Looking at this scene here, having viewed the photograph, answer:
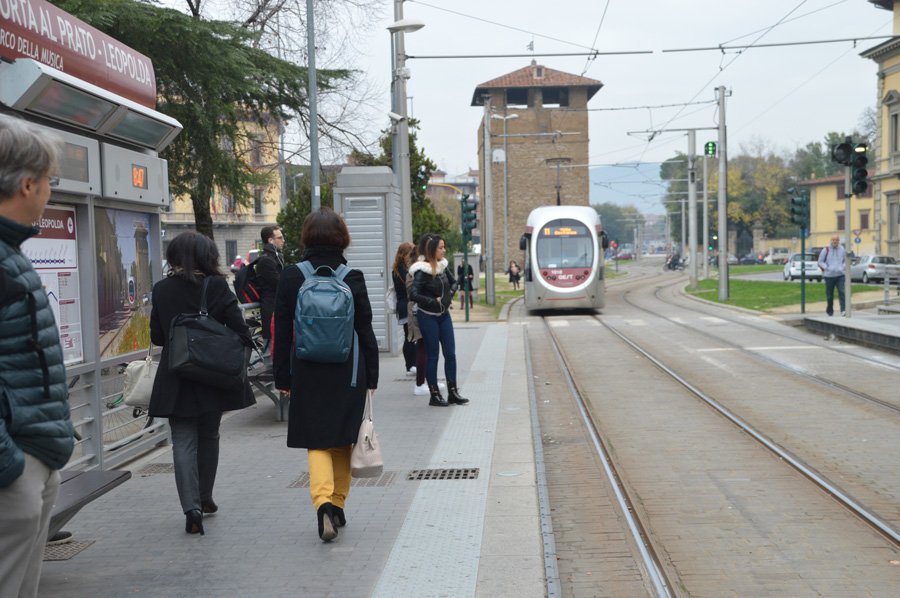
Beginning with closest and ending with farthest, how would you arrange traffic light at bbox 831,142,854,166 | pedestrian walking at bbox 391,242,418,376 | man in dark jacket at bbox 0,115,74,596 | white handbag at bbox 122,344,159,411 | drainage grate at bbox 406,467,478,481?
man in dark jacket at bbox 0,115,74,596, white handbag at bbox 122,344,159,411, drainage grate at bbox 406,467,478,481, pedestrian walking at bbox 391,242,418,376, traffic light at bbox 831,142,854,166

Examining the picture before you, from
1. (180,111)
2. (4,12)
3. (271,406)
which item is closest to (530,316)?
(180,111)

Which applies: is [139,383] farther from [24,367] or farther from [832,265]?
[832,265]

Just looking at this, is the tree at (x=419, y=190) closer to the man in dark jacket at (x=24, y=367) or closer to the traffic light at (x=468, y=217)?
the traffic light at (x=468, y=217)

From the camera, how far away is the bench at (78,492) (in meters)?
4.35

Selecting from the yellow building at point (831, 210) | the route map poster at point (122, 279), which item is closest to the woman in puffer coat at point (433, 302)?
the route map poster at point (122, 279)

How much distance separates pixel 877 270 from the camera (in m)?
43.9

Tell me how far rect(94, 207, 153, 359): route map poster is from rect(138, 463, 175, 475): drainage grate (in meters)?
0.92

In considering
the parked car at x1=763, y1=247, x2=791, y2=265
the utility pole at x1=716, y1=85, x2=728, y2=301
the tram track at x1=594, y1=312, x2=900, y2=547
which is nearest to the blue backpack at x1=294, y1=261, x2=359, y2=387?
the tram track at x1=594, y1=312, x2=900, y2=547

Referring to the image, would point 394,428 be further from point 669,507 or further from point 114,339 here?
point 669,507

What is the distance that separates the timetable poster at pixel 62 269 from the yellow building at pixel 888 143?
48.3 meters

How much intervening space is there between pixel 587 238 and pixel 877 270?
20832 mm

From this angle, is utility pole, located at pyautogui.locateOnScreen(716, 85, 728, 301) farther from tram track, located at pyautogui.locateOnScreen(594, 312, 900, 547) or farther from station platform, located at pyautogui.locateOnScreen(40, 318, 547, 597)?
station platform, located at pyautogui.locateOnScreen(40, 318, 547, 597)

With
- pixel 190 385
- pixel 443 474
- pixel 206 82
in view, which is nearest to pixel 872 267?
pixel 206 82

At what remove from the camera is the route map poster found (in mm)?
7273
